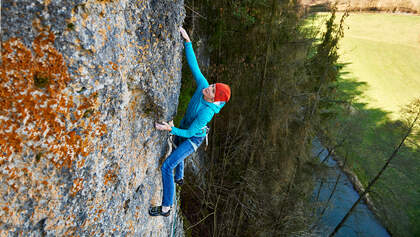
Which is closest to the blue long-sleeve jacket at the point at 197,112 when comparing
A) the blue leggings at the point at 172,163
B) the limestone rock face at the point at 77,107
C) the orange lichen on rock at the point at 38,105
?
the blue leggings at the point at 172,163

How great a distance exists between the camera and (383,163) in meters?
17.4

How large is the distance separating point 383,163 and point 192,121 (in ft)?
64.1

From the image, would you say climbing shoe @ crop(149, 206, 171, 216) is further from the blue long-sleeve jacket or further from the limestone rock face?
the blue long-sleeve jacket

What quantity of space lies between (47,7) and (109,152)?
126 cm

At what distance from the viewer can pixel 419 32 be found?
81.4 ft

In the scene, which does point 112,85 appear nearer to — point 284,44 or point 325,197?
point 284,44

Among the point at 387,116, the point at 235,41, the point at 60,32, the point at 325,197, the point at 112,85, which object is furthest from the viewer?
the point at 387,116

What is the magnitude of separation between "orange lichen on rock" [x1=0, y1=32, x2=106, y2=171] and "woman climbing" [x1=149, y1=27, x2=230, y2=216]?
1.28 meters

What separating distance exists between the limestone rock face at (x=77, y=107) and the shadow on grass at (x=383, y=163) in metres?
12.8

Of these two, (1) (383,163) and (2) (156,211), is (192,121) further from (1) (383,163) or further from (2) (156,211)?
(1) (383,163)

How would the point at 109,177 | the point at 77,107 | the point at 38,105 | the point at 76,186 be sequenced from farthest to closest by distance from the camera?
the point at 109,177
the point at 76,186
the point at 77,107
the point at 38,105

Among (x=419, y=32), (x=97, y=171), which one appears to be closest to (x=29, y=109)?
(x=97, y=171)

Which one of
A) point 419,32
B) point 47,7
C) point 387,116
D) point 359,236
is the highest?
point 47,7

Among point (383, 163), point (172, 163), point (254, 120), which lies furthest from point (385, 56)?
point (172, 163)
